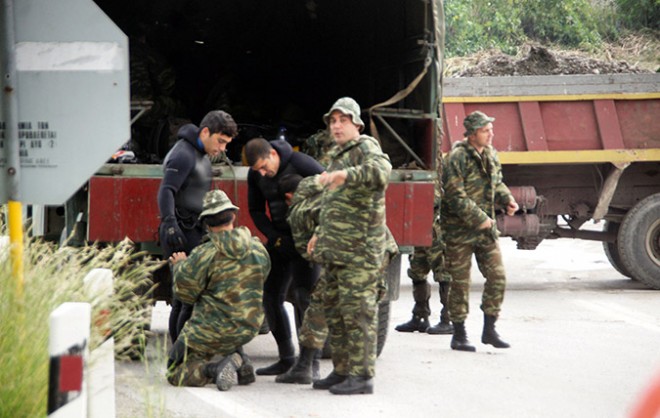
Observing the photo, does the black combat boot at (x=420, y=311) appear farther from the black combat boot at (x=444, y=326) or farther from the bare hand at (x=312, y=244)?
the bare hand at (x=312, y=244)

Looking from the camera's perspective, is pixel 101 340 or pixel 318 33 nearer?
pixel 101 340

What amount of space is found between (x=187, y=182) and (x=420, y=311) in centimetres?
315

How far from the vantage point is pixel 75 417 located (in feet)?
14.5

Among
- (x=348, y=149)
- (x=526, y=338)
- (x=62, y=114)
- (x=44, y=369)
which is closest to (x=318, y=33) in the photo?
(x=526, y=338)

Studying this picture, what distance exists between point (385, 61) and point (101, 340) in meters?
6.02

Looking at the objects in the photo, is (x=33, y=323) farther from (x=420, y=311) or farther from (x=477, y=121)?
(x=420, y=311)

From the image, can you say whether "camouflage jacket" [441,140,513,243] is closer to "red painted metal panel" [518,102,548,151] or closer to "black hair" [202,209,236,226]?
"black hair" [202,209,236,226]

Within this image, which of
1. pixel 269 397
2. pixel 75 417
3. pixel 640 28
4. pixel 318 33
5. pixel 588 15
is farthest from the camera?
pixel 588 15

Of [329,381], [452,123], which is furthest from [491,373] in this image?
[452,123]

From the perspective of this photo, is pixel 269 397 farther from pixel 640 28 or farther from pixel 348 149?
pixel 640 28

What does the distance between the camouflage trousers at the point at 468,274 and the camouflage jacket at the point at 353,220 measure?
2.19 m

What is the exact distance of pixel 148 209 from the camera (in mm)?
8828

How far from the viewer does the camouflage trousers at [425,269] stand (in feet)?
36.4

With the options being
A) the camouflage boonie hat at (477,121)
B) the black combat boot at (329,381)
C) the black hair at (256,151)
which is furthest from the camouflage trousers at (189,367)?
the camouflage boonie hat at (477,121)
